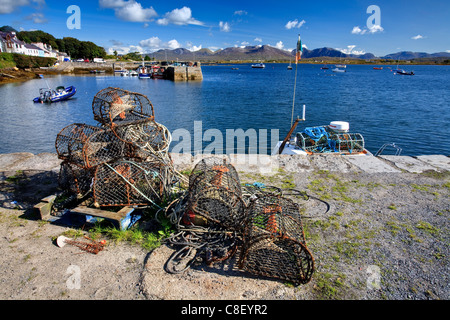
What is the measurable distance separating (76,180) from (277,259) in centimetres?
429

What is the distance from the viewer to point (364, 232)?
4.90 m

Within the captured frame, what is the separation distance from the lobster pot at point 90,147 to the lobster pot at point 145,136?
8.0 inches

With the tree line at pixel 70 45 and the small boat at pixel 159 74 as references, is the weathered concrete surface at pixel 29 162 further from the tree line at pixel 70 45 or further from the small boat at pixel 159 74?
the tree line at pixel 70 45

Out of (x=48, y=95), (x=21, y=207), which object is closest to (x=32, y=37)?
(x=48, y=95)

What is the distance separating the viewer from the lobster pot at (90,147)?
5344mm

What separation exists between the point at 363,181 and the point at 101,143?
6.46 m

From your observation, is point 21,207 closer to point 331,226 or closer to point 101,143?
point 101,143

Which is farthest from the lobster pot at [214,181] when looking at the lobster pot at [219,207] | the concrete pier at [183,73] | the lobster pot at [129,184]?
Result: the concrete pier at [183,73]

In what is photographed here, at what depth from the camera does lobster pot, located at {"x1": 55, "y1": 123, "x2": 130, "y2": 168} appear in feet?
17.5

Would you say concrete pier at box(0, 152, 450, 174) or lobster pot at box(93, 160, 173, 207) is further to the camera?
concrete pier at box(0, 152, 450, 174)

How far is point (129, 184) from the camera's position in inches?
195

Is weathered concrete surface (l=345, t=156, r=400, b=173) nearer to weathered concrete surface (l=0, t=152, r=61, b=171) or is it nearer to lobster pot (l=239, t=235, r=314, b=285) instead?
lobster pot (l=239, t=235, r=314, b=285)

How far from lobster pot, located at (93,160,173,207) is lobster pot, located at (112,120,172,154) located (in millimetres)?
678

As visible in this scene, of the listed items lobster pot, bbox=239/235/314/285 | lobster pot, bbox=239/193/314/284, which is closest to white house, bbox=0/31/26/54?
lobster pot, bbox=239/193/314/284
